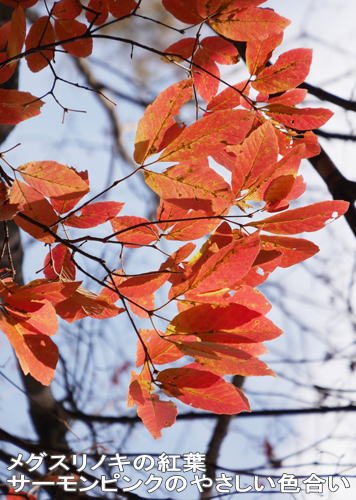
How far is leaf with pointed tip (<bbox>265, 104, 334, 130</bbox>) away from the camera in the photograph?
603 millimetres

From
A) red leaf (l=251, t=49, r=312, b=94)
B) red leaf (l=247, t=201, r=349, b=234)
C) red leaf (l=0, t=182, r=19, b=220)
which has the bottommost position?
red leaf (l=0, t=182, r=19, b=220)

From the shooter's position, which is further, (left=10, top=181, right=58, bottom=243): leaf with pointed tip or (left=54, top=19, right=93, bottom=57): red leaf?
(left=54, top=19, right=93, bottom=57): red leaf

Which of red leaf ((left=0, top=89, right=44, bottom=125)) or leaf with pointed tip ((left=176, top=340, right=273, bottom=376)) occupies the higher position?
red leaf ((left=0, top=89, right=44, bottom=125))

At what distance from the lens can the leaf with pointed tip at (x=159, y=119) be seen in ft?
1.63

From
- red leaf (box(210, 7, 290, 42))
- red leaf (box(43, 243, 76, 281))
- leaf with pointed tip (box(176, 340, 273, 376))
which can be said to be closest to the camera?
leaf with pointed tip (box(176, 340, 273, 376))

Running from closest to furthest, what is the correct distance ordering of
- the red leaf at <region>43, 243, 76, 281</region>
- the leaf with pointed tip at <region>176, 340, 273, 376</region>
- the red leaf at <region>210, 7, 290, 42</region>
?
the leaf with pointed tip at <region>176, 340, 273, 376</region>
the red leaf at <region>210, 7, 290, 42</region>
the red leaf at <region>43, 243, 76, 281</region>

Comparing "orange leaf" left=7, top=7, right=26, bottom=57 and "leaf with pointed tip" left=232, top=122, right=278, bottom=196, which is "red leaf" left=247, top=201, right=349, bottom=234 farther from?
"orange leaf" left=7, top=7, right=26, bottom=57

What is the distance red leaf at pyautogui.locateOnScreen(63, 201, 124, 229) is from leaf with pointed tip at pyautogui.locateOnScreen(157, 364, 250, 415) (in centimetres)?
20

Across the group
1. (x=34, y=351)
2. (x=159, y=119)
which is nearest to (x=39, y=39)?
(x=159, y=119)

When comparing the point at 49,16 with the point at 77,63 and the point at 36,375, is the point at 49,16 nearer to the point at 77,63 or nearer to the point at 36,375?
the point at 36,375

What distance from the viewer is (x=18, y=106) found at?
543 mm

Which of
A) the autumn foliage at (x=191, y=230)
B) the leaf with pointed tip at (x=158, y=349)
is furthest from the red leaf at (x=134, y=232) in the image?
the leaf with pointed tip at (x=158, y=349)

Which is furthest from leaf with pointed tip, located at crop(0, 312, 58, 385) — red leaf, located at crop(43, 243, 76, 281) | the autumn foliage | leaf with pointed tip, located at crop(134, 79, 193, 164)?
leaf with pointed tip, located at crop(134, 79, 193, 164)

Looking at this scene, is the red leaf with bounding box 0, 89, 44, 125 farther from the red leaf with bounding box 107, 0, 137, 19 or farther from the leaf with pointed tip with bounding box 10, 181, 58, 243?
the red leaf with bounding box 107, 0, 137, 19
